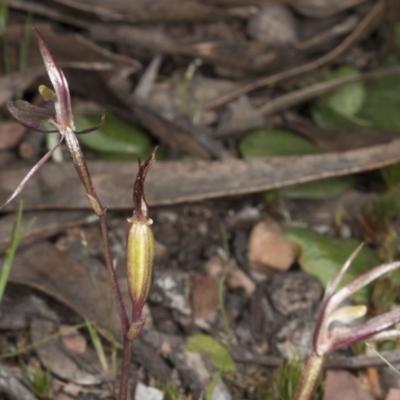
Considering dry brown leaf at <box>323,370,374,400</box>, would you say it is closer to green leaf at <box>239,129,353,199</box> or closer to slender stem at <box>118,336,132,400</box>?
slender stem at <box>118,336,132,400</box>

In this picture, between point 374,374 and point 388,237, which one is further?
point 388,237

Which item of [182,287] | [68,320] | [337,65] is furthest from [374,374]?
[337,65]

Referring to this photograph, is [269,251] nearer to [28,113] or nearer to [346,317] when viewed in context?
[346,317]

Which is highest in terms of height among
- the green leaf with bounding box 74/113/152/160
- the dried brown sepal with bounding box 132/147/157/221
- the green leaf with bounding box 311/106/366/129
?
the dried brown sepal with bounding box 132/147/157/221

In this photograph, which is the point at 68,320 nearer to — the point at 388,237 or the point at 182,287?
the point at 182,287

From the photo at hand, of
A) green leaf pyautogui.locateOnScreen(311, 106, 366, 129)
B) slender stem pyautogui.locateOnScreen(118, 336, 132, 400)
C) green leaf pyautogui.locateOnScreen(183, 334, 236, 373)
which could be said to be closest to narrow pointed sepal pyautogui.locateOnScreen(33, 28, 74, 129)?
slender stem pyautogui.locateOnScreen(118, 336, 132, 400)

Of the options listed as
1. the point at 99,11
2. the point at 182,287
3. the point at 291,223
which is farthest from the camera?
the point at 99,11

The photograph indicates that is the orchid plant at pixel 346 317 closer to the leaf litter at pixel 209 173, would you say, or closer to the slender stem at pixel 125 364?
the slender stem at pixel 125 364
